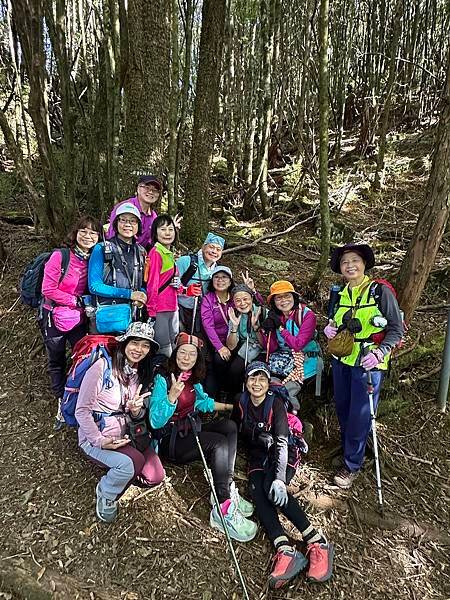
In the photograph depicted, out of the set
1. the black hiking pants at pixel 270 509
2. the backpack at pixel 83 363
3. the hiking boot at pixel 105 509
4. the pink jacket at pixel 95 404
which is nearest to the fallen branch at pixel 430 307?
the black hiking pants at pixel 270 509

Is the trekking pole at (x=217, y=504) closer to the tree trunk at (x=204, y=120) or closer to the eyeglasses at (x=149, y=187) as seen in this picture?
the eyeglasses at (x=149, y=187)

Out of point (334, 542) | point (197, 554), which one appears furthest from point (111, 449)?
point (334, 542)

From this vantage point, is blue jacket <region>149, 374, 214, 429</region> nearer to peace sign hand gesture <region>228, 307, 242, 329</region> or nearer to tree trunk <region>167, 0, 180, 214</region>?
peace sign hand gesture <region>228, 307, 242, 329</region>

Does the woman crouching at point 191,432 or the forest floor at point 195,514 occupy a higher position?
the woman crouching at point 191,432

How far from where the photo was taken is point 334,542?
12.7ft

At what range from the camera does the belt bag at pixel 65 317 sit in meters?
4.29

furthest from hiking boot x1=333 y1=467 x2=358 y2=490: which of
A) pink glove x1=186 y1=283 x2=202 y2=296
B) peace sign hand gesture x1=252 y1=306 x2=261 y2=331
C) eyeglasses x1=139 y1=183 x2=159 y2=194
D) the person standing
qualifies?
eyeglasses x1=139 y1=183 x2=159 y2=194

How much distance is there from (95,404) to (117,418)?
0.24 metres

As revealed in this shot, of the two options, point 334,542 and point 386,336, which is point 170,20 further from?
point 334,542

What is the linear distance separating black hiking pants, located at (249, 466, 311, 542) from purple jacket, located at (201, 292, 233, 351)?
1399 millimetres

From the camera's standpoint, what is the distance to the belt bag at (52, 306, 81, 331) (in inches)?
169

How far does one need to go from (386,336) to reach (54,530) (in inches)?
123

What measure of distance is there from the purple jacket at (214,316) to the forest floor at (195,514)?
4.14 feet

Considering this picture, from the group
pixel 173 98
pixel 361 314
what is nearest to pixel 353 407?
pixel 361 314
